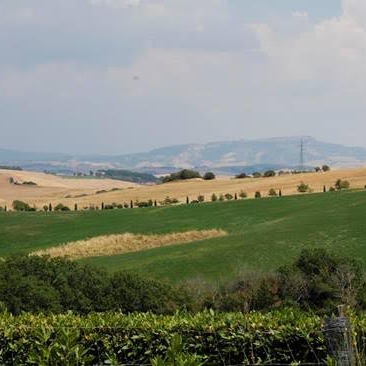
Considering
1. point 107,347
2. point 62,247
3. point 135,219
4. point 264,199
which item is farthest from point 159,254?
point 107,347

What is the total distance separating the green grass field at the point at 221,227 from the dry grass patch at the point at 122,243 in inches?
63.0

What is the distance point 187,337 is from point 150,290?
42.2 feet

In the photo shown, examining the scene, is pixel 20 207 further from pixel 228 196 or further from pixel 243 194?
pixel 243 194

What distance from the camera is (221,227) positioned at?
2405 inches

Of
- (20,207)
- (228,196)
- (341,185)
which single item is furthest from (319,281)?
(20,207)

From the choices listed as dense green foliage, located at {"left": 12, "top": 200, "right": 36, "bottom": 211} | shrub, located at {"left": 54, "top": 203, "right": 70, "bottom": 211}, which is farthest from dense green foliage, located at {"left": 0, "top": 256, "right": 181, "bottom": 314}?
dense green foliage, located at {"left": 12, "top": 200, "right": 36, "bottom": 211}

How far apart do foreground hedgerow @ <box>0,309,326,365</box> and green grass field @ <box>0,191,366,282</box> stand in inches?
845

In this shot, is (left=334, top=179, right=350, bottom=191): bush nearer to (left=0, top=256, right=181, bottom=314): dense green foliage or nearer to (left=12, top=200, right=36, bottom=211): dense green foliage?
(left=12, top=200, right=36, bottom=211): dense green foliage

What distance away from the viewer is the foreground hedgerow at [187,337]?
14.6 metres

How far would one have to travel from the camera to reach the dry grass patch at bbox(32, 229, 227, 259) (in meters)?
55.8

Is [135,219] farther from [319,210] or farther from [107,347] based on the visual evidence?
[107,347]

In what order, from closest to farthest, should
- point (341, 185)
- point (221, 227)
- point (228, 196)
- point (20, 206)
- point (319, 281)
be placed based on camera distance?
point (319, 281) → point (221, 227) → point (341, 185) → point (228, 196) → point (20, 206)

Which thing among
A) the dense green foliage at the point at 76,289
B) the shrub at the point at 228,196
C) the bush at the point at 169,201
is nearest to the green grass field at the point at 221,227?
the dense green foliage at the point at 76,289

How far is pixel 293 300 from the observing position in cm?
2853
